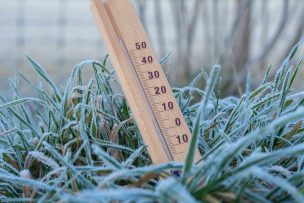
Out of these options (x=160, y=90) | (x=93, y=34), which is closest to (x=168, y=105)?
(x=160, y=90)

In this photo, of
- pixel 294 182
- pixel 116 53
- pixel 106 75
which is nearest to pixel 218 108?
pixel 106 75

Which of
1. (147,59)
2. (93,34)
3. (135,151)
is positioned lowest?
(93,34)

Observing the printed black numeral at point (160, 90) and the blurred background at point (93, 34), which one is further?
the blurred background at point (93, 34)

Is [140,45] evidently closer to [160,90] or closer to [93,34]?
[160,90]

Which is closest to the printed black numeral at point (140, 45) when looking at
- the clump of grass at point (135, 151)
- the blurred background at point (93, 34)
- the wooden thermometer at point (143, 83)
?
the wooden thermometer at point (143, 83)

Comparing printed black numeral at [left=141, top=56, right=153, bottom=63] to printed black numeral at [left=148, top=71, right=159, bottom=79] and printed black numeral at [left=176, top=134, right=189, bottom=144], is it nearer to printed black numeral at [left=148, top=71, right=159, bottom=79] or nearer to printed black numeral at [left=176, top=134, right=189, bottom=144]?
printed black numeral at [left=148, top=71, right=159, bottom=79]

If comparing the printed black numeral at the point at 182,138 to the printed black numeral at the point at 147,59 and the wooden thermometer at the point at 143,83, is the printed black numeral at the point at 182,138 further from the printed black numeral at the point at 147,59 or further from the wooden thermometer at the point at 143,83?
the printed black numeral at the point at 147,59
